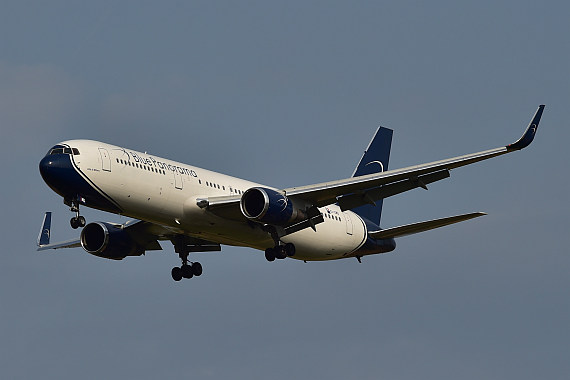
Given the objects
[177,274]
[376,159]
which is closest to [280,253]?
[177,274]

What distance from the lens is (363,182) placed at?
46.9m

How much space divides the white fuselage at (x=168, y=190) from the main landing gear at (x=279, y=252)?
629 mm

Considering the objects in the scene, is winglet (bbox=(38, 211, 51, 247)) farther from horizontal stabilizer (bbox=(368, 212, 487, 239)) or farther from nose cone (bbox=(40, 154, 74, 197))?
horizontal stabilizer (bbox=(368, 212, 487, 239))

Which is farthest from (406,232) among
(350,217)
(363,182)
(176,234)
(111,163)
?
(111,163)

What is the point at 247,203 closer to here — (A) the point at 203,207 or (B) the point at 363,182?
(A) the point at 203,207

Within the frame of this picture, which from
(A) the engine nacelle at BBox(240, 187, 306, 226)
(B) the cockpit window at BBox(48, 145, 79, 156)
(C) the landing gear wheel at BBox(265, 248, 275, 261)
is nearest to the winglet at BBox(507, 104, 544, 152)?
(A) the engine nacelle at BBox(240, 187, 306, 226)

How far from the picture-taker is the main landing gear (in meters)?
49.9

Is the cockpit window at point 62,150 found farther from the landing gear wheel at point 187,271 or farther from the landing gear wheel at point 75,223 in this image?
the landing gear wheel at point 187,271

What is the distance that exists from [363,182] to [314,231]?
634 centimetres

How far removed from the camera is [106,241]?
2083 inches

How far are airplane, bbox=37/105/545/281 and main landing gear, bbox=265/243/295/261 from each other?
0.15 ft

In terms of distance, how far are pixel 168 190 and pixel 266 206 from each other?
4130mm

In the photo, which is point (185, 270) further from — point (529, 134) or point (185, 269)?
point (529, 134)

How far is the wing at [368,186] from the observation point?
148 ft
